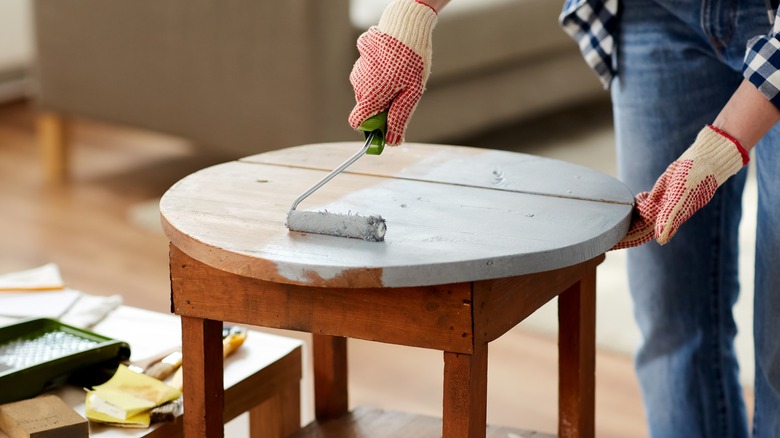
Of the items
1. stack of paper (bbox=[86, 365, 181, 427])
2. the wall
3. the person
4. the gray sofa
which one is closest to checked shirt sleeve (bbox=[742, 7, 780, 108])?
the person

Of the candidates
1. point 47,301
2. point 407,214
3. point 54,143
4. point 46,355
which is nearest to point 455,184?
point 407,214

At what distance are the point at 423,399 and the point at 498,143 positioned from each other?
1.55 metres

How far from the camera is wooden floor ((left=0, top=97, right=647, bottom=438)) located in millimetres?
1718

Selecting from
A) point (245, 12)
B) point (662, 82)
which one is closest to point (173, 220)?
point (662, 82)

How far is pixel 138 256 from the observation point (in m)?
2.31

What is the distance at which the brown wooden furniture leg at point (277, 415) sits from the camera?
4.22ft

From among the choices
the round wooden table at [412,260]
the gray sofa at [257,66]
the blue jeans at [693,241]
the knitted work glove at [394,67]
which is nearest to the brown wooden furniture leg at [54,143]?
the gray sofa at [257,66]

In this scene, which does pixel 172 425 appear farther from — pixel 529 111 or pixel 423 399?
pixel 529 111

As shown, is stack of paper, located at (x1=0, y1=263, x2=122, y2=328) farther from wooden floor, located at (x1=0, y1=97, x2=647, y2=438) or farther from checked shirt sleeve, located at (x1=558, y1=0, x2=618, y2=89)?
checked shirt sleeve, located at (x1=558, y1=0, x2=618, y2=89)

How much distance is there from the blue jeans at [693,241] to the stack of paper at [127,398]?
56cm

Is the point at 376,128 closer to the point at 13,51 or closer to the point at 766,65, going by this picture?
the point at 766,65

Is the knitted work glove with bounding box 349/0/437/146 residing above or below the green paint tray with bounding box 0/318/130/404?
above

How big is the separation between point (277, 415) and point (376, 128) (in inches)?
16.9

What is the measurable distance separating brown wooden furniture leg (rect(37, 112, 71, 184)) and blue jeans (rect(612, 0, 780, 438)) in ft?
6.39
